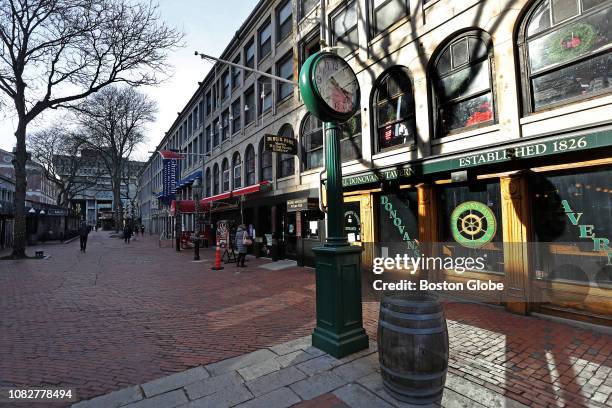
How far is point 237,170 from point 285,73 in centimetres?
687

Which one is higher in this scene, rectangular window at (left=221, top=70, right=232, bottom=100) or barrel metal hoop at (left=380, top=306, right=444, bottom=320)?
rectangular window at (left=221, top=70, right=232, bottom=100)

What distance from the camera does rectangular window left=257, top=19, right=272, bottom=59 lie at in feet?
52.9

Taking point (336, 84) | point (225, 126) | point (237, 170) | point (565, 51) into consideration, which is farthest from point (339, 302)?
point (225, 126)

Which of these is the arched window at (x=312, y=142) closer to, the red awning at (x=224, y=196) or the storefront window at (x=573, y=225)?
the red awning at (x=224, y=196)

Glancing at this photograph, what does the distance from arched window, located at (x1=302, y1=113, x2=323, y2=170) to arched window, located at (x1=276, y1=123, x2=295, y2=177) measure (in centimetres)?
93

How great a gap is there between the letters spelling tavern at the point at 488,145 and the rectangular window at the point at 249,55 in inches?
241

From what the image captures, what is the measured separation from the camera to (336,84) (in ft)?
14.4

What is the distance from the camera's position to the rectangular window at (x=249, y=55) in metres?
17.7

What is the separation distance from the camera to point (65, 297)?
23.8ft

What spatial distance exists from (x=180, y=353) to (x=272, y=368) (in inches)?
55.0

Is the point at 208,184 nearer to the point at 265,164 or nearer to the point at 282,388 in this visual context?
the point at 265,164

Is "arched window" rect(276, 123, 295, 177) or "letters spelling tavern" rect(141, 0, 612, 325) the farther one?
"arched window" rect(276, 123, 295, 177)

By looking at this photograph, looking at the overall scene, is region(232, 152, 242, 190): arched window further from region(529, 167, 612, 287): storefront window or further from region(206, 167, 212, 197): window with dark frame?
region(529, 167, 612, 287): storefront window

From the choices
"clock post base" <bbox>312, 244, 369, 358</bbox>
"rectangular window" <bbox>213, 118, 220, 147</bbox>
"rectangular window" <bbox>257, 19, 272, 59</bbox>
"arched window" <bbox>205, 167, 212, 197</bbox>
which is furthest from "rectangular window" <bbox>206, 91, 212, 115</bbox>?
"clock post base" <bbox>312, 244, 369, 358</bbox>
